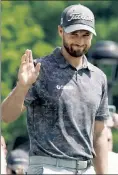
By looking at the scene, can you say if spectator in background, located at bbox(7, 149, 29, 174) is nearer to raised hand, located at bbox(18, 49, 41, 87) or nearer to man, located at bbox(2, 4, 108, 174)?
man, located at bbox(2, 4, 108, 174)

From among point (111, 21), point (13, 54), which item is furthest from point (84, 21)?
point (111, 21)

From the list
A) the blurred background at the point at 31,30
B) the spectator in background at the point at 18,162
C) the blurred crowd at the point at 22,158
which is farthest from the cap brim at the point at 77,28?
the blurred background at the point at 31,30

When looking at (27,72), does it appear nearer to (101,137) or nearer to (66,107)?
(66,107)

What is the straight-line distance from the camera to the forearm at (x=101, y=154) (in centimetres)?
760

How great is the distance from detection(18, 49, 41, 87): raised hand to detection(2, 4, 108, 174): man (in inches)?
2.1

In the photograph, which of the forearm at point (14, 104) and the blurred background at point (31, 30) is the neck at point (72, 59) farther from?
the blurred background at point (31, 30)

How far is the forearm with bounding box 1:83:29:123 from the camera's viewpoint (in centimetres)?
689

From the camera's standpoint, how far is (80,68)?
7.51 m

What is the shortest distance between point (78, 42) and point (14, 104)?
2.22 feet

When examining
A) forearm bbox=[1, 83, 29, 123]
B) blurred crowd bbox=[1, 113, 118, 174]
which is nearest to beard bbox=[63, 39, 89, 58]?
forearm bbox=[1, 83, 29, 123]

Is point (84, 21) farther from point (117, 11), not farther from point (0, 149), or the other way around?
point (117, 11)

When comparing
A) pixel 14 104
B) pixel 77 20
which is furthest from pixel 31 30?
pixel 14 104

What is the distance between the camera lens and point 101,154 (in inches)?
301

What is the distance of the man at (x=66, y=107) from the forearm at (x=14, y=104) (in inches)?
6.7
